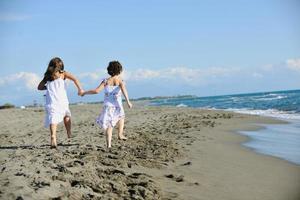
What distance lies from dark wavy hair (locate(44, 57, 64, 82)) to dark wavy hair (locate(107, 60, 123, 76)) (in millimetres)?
876

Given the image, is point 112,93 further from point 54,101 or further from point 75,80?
point 54,101

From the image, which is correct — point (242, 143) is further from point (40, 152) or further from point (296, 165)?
point (40, 152)

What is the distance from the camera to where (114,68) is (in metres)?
8.01

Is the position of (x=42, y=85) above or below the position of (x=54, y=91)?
above

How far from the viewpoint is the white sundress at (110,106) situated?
26.1 feet

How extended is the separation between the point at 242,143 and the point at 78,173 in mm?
5858

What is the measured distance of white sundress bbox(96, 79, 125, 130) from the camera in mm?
7957

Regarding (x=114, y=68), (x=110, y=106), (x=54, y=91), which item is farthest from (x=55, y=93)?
(x=114, y=68)

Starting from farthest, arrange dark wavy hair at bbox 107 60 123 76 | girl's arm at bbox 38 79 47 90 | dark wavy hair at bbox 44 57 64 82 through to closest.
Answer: dark wavy hair at bbox 107 60 123 76 < girl's arm at bbox 38 79 47 90 < dark wavy hair at bbox 44 57 64 82

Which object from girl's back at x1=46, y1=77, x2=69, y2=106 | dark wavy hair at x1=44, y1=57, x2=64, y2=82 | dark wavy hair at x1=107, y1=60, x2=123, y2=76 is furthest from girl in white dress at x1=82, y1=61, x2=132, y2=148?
dark wavy hair at x1=44, y1=57, x2=64, y2=82

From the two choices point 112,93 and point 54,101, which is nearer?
point 54,101

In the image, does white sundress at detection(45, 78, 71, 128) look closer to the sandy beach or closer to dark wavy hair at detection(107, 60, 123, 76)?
the sandy beach

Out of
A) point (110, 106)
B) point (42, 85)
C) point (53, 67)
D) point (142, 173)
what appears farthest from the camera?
point (110, 106)

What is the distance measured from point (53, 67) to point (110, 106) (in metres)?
1.26
